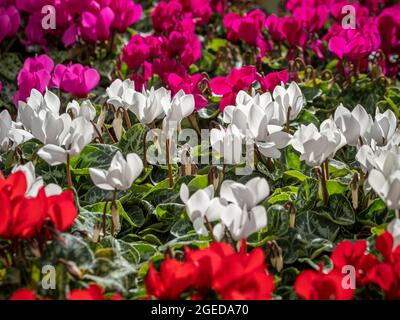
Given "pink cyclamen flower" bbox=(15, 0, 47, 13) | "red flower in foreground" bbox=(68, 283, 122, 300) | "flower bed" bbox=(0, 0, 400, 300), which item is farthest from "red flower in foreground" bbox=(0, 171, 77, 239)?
"pink cyclamen flower" bbox=(15, 0, 47, 13)

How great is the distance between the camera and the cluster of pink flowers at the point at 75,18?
2.93 metres

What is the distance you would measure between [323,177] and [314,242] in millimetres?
162

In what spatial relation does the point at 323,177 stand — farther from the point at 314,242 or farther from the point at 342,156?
the point at 342,156

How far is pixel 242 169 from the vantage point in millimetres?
2061

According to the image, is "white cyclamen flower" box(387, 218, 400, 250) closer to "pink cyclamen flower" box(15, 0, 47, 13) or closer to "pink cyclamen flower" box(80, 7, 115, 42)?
"pink cyclamen flower" box(80, 7, 115, 42)

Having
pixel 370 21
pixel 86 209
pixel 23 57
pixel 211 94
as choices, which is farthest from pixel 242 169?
pixel 23 57

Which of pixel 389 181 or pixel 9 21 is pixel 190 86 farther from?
pixel 9 21

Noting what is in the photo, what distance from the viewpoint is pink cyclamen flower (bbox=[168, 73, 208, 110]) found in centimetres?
229

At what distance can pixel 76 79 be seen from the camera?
2.38 metres

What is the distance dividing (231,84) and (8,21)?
107 cm

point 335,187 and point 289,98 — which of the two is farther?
point 289,98

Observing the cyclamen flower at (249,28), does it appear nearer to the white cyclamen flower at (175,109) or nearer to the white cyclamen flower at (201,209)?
the white cyclamen flower at (175,109)

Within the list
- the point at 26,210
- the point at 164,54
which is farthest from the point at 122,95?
the point at 26,210

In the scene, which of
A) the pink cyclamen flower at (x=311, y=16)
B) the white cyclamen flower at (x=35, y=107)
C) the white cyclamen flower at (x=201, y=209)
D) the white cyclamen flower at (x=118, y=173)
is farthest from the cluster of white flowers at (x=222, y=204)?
the pink cyclamen flower at (x=311, y=16)
